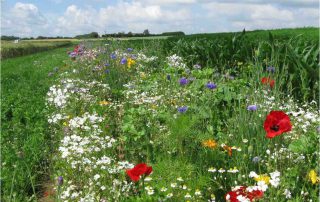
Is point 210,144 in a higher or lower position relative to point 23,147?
higher

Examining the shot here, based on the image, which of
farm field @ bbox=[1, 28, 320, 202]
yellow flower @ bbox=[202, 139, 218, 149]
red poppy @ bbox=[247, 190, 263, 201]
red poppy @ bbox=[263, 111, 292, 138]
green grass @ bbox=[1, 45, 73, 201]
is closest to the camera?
red poppy @ bbox=[247, 190, 263, 201]

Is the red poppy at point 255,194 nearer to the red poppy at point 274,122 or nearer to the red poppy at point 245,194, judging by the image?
the red poppy at point 245,194

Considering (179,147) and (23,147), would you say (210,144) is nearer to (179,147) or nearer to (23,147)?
(179,147)

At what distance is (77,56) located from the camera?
404 inches

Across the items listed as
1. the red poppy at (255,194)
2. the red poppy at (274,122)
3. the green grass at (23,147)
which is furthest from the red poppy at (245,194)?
the green grass at (23,147)

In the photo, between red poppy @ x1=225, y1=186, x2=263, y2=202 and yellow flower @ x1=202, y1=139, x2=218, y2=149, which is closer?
red poppy @ x1=225, y1=186, x2=263, y2=202

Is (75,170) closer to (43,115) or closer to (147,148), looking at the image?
(147,148)

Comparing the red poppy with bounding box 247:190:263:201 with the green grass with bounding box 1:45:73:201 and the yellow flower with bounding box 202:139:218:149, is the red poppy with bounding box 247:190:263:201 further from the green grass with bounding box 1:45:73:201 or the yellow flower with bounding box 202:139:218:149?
the green grass with bounding box 1:45:73:201

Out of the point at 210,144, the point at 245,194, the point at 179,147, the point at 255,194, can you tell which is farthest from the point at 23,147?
the point at 255,194

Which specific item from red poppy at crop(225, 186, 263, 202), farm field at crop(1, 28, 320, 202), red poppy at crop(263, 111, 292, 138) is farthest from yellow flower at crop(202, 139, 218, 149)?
red poppy at crop(225, 186, 263, 202)

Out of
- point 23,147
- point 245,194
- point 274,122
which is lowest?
point 23,147

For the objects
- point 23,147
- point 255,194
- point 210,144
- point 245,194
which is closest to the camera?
point 255,194

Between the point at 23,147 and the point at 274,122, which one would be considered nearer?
the point at 274,122

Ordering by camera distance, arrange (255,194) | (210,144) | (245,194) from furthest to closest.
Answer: (210,144)
(245,194)
(255,194)
